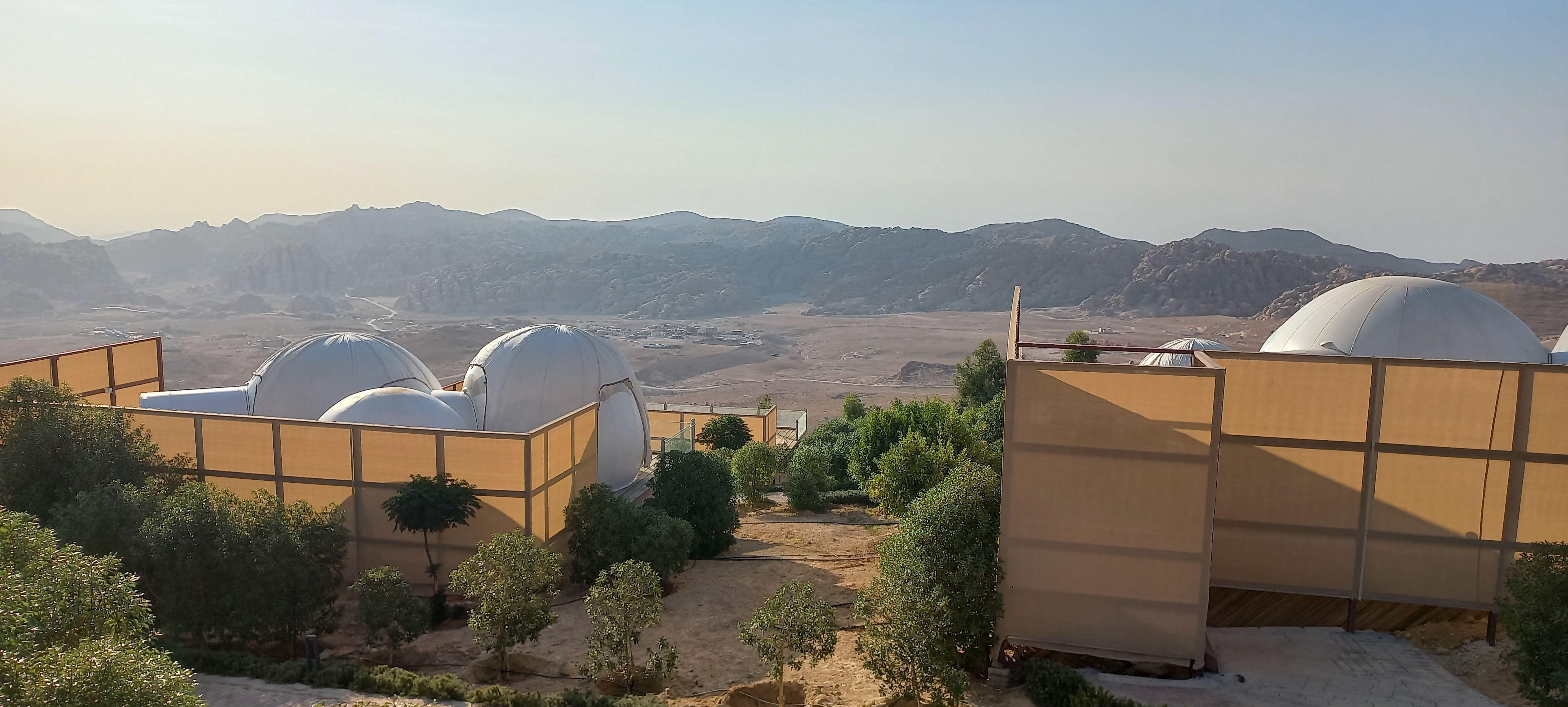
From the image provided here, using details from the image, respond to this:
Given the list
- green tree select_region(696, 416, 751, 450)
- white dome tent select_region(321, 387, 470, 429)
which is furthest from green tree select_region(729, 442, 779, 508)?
white dome tent select_region(321, 387, 470, 429)

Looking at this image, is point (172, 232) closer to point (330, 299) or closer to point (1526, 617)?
point (330, 299)

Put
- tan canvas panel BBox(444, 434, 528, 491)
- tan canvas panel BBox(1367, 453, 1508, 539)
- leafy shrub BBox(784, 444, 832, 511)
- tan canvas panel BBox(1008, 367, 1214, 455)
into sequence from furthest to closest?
leafy shrub BBox(784, 444, 832, 511) < tan canvas panel BBox(444, 434, 528, 491) < tan canvas panel BBox(1367, 453, 1508, 539) < tan canvas panel BBox(1008, 367, 1214, 455)

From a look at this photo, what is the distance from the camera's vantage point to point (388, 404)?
58.1ft

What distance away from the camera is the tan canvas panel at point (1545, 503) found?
39.0 ft

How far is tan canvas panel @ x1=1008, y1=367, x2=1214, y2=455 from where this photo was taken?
1093 centimetres

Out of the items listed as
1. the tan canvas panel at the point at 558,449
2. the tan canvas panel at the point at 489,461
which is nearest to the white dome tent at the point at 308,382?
the tan canvas panel at the point at 489,461

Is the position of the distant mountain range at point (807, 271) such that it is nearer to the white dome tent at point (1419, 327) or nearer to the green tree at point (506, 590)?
the white dome tent at point (1419, 327)

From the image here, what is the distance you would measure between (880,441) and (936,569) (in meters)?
15.0

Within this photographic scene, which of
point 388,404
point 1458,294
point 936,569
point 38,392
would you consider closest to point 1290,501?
point 936,569

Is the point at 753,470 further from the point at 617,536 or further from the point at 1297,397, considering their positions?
the point at 1297,397

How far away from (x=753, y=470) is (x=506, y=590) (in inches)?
547

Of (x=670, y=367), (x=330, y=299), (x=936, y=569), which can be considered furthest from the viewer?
(x=330, y=299)

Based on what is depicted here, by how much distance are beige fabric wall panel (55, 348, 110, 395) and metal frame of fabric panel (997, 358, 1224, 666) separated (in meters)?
22.2

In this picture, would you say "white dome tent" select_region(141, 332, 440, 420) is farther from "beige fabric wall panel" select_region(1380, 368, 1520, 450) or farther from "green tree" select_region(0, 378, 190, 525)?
"beige fabric wall panel" select_region(1380, 368, 1520, 450)
